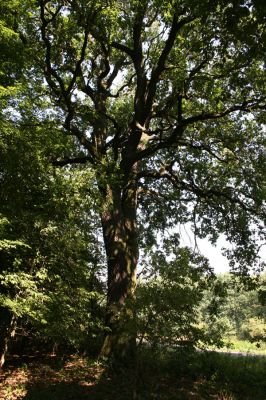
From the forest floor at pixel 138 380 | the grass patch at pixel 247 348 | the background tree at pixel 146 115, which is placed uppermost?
the background tree at pixel 146 115

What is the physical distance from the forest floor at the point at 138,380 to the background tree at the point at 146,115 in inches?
42.6

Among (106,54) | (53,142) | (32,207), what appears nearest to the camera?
(32,207)

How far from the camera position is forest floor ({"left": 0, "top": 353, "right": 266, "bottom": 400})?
319 inches

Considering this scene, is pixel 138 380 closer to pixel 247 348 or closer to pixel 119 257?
pixel 119 257

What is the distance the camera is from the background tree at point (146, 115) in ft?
33.3

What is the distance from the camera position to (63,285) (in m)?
8.69

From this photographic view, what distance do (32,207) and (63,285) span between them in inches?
76.6

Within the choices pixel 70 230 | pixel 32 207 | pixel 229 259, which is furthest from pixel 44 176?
pixel 229 259

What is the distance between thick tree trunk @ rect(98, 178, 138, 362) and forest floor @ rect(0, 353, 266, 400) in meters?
0.71

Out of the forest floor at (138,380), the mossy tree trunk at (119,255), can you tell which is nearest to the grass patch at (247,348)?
the forest floor at (138,380)

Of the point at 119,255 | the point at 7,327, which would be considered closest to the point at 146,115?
the point at 119,255

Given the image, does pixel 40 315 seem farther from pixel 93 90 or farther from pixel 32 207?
pixel 93 90

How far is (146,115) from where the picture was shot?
12.0m

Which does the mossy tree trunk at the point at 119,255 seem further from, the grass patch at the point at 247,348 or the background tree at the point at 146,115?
the grass patch at the point at 247,348
